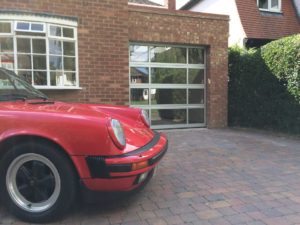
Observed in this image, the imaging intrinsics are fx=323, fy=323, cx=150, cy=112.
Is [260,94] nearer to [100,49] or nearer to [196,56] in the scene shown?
[196,56]

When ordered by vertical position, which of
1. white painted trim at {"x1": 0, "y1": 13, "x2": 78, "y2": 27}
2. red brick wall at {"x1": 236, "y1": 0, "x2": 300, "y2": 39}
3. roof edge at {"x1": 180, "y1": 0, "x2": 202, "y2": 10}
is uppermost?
roof edge at {"x1": 180, "y1": 0, "x2": 202, "y2": 10}

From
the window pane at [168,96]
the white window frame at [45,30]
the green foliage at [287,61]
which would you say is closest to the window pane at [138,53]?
the window pane at [168,96]

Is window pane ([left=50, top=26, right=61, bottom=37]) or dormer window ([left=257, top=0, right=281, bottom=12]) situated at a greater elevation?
dormer window ([left=257, top=0, right=281, bottom=12])

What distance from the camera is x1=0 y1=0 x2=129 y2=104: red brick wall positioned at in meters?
7.64

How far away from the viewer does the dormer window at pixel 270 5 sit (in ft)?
47.1

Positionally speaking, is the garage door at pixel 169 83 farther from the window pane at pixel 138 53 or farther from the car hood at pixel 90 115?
the car hood at pixel 90 115

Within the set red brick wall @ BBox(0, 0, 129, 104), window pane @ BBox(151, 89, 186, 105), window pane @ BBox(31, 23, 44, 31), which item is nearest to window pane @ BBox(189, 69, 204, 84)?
window pane @ BBox(151, 89, 186, 105)

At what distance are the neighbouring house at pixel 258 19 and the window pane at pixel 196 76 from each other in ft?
14.8

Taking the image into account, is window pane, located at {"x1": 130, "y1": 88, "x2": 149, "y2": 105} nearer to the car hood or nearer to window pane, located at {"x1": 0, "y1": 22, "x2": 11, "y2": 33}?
window pane, located at {"x1": 0, "y1": 22, "x2": 11, "y2": 33}

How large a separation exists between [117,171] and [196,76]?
734cm

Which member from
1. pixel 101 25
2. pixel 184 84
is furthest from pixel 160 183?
pixel 184 84

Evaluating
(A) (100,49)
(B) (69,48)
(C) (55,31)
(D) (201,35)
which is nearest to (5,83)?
(C) (55,31)

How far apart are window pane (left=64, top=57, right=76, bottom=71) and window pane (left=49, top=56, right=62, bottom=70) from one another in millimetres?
163

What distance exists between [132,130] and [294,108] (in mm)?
5929
